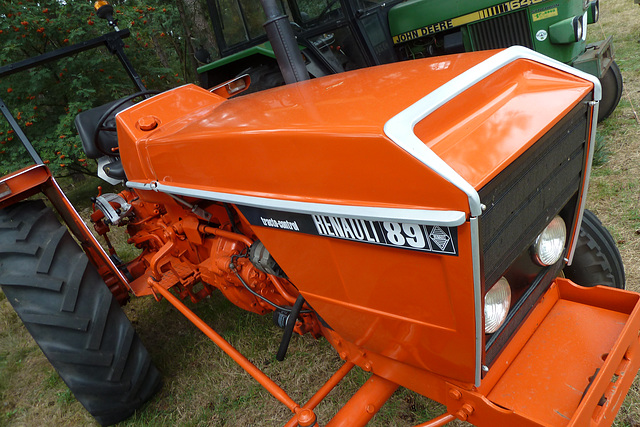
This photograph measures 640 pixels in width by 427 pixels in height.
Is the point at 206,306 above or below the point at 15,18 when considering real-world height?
below

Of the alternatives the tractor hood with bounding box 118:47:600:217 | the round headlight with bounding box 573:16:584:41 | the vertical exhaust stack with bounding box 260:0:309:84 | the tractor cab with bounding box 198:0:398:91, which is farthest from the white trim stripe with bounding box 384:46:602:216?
the tractor cab with bounding box 198:0:398:91

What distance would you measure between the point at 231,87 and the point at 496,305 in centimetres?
190

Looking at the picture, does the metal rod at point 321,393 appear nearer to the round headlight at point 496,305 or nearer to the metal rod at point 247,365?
the metal rod at point 247,365

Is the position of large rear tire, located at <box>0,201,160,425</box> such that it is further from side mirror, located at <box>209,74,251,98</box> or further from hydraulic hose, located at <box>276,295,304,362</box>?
side mirror, located at <box>209,74,251,98</box>

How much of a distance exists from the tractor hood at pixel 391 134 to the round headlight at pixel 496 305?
449 millimetres

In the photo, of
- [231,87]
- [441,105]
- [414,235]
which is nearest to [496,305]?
[414,235]

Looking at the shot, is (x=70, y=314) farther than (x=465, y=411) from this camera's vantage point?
Yes

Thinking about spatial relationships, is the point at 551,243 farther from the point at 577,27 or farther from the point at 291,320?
the point at 577,27

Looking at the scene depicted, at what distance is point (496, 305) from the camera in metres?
1.29

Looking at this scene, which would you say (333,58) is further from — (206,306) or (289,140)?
(289,140)

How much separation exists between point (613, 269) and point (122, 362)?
7.12 ft

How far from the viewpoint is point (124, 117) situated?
6.32 ft

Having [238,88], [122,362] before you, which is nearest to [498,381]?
[122,362]

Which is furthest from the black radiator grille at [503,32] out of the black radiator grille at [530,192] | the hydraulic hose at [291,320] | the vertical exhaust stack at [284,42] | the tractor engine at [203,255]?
the hydraulic hose at [291,320]
